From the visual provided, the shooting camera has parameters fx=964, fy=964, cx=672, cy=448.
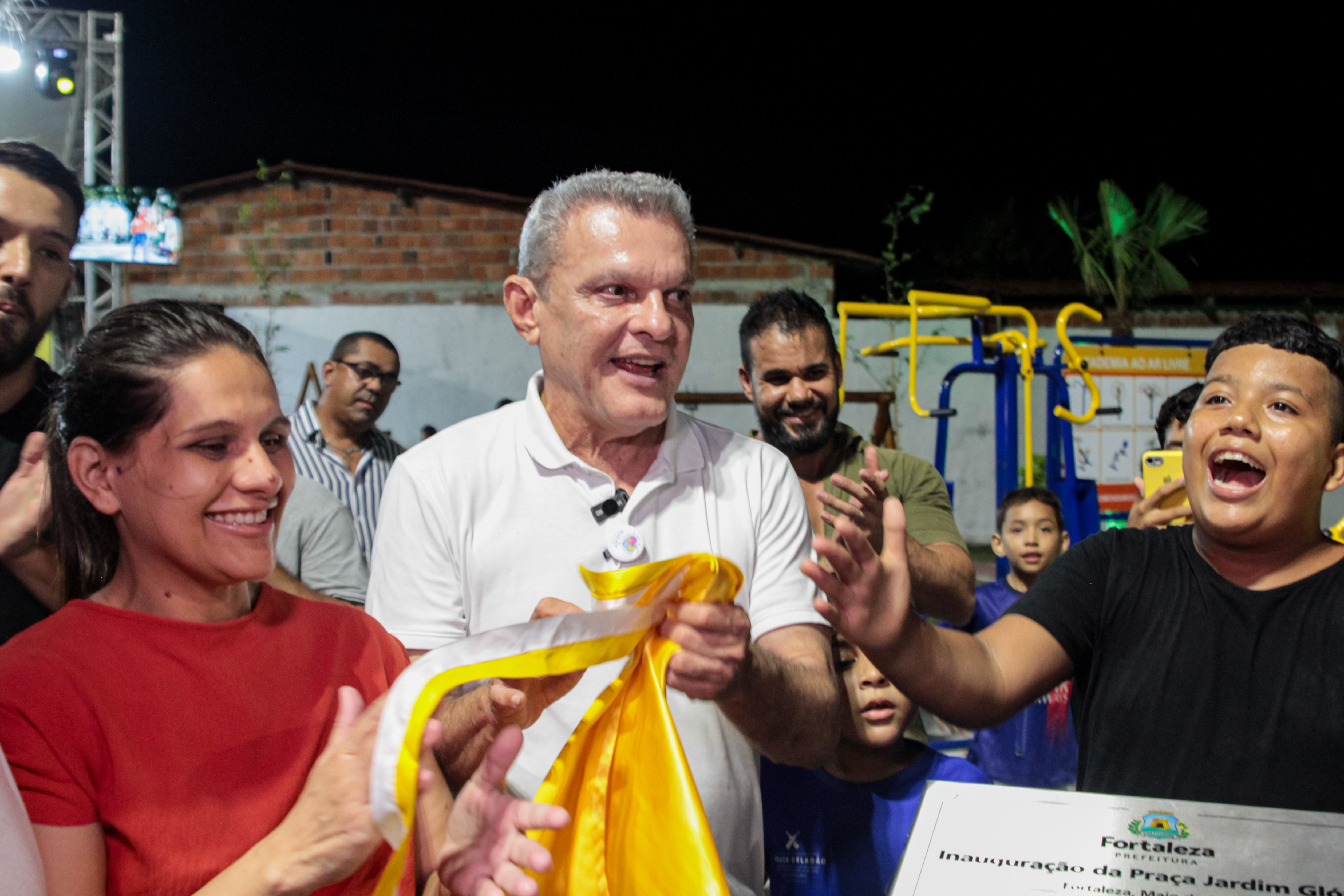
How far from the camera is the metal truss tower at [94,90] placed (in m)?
6.60

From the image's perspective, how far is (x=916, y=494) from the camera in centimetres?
300

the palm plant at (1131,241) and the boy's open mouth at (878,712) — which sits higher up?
the palm plant at (1131,241)

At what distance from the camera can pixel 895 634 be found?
4.99 feet

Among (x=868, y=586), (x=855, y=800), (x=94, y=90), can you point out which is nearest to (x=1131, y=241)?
(x=855, y=800)

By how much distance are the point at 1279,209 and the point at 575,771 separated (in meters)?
16.0

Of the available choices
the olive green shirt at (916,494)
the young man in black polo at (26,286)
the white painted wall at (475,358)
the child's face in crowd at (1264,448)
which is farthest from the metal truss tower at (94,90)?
the child's face in crowd at (1264,448)

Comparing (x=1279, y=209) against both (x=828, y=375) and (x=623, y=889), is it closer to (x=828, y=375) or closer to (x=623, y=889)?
(x=828, y=375)

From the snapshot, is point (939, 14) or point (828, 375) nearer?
point (828, 375)

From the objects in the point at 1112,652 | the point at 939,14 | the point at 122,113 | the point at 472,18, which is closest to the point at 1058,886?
the point at 1112,652

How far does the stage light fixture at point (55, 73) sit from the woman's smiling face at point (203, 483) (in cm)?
642

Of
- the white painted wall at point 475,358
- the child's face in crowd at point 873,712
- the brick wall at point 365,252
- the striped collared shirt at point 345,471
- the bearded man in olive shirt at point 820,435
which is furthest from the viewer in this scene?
the brick wall at point 365,252

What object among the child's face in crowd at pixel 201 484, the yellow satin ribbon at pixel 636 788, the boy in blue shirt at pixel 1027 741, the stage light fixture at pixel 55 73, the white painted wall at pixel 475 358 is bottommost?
the boy in blue shirt at pixel 1027 741

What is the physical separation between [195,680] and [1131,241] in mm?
11101

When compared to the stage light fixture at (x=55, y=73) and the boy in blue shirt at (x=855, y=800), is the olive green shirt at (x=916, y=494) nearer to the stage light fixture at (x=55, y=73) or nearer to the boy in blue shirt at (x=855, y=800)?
the boy in blue shirt at (x=855, y=800)
